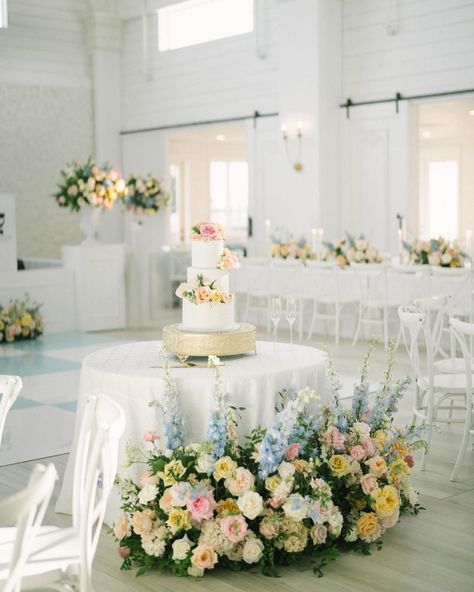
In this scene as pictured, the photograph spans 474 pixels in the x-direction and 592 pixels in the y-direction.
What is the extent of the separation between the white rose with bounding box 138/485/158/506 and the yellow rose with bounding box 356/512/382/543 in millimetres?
895

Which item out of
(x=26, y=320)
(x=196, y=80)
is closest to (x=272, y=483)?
(x=26, y=320)

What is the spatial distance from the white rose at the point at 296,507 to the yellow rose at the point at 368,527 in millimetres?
365

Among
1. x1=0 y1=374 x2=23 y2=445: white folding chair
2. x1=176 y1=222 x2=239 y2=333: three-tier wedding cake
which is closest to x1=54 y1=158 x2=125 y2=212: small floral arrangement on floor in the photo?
x1=176 y1=222 x2=239 y2=333: three-tier wedding cake

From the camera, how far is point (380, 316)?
414 inches

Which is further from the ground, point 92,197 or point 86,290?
point 92,197

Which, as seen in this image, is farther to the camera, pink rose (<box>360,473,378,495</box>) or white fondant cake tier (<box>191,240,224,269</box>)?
white fondant cake tier (<box>191,240,224,269</box>)

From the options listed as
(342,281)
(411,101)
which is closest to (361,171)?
(411,101)

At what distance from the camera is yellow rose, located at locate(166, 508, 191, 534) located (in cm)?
379

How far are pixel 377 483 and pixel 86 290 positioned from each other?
26.0 ft

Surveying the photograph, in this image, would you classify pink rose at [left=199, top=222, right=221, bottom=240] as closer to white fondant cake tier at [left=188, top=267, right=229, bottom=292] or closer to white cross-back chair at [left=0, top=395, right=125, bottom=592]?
white fondant cake tier at [left=188, top=267, right=229, bottom=292]

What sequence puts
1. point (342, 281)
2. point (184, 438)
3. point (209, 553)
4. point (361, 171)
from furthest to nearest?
1. point (361, 171)
2. point (342, 281)
3. point (184, 438)
4. point (209, 553)

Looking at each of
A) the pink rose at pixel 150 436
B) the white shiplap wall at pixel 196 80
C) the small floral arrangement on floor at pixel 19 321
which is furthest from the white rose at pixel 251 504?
the white shiplap wall at pixel 196 80

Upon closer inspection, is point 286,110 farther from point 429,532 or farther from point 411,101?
point 429,532

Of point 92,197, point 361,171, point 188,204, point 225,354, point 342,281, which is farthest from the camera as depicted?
point 188,204
